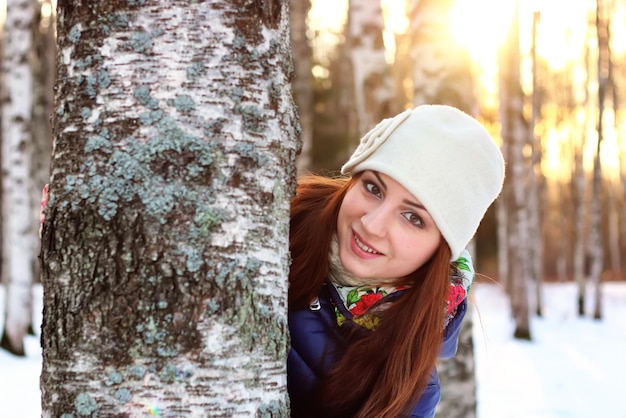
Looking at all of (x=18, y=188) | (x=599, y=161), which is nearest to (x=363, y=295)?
(x=18, y=188)

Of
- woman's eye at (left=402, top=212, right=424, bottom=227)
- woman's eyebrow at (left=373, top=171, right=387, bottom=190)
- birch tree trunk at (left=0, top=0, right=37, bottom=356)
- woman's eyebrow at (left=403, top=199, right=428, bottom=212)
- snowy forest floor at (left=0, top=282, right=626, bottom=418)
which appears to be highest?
woman's eyebrow at (left=373, top=171, right=387, bottom=190)

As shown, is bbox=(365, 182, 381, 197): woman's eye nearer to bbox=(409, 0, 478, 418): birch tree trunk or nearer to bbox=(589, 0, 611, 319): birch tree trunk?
bbox=(409, 0, 478, 418): birch tree trunk

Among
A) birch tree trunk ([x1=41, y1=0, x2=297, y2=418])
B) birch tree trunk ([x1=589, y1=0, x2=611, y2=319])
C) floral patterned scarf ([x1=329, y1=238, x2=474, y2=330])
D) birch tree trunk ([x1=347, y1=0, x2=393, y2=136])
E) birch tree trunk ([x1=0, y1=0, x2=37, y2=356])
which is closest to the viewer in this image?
birch tree trunk ([x1=41, y1=0, x2=297, y2=418])

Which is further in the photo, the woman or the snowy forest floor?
the snowy forest floor

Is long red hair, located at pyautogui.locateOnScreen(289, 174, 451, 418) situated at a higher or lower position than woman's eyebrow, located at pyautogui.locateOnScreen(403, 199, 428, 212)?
lower

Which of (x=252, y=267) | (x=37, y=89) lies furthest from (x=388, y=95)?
(x=37, y=89)

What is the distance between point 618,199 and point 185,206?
108ft

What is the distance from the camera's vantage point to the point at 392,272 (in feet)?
6.67

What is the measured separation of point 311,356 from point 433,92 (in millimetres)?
2794

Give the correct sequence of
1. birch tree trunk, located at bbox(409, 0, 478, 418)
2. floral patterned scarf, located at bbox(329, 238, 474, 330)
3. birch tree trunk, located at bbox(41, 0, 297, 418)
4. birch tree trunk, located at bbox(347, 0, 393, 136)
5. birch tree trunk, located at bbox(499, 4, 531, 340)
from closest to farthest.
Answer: birch tree trunk, located at bbox(41, 0, 297, 418) < floral patterned scarf, located at bbox(329, 238, 474, 330) < birch tree trunk, located at bbox(409, 0, 478, 418) < birch tree trunk, located at bbox(347, 0, 393, 136) < birch tree trunk, located at bbox(499, 4, 531, 340)

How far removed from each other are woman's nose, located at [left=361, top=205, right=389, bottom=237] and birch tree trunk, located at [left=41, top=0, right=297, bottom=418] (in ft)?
2.22

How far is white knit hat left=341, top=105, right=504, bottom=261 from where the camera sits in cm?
191

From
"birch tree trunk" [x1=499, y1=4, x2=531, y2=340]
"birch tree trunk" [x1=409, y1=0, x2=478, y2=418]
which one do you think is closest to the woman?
"birch tree trunk" [x1=409, y1=0, x2=478, y2=418]

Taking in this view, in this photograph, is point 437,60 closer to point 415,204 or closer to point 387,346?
point 415,204
